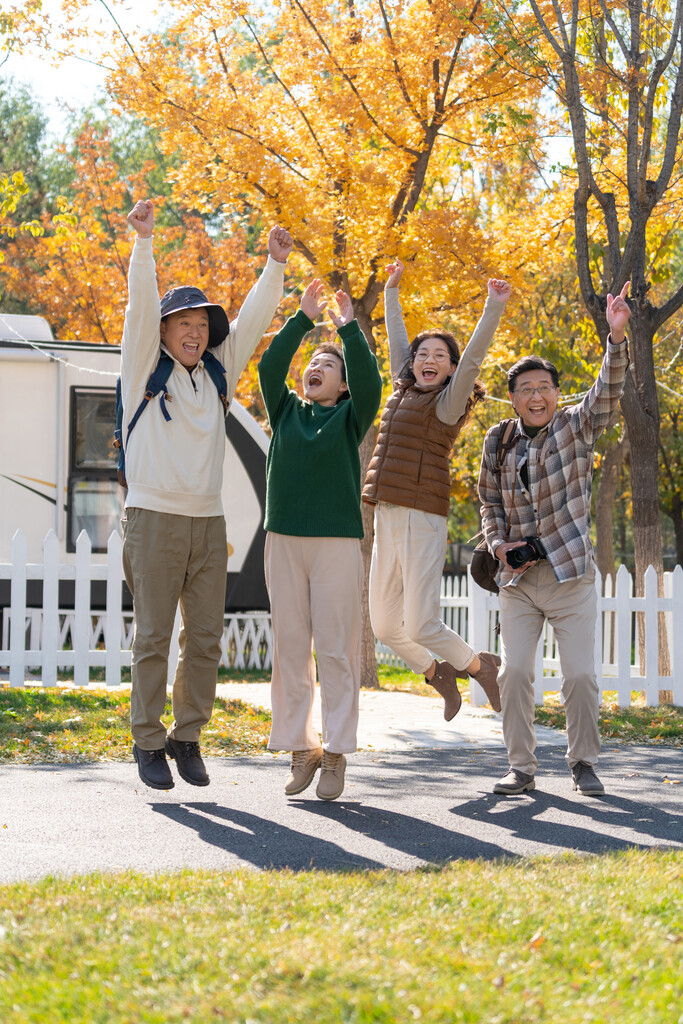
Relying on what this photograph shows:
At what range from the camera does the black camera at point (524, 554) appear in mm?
4898

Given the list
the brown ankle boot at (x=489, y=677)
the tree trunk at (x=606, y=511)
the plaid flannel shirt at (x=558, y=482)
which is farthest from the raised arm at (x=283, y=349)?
the tree trunk at (x=606, y=511)

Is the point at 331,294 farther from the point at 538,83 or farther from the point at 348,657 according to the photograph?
the point at 348,657

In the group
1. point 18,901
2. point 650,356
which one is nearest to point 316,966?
point 18,901

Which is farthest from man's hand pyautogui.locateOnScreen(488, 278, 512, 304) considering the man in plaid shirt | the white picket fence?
the white picket fence

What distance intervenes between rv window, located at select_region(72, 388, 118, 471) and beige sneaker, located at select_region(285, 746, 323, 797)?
6788 mm

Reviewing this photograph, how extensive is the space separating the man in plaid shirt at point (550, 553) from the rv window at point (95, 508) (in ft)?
21.8

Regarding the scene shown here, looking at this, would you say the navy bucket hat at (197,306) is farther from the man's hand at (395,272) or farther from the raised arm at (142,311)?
the man's hand at (395,272)

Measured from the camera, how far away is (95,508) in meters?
11.0

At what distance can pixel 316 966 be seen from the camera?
2.31 metres

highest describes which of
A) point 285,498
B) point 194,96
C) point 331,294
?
point 194,96

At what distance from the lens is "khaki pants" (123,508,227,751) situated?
4.40 meters

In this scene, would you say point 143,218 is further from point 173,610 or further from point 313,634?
point 313,634

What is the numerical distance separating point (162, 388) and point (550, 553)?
1866mm

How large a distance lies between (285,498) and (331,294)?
18.3 ft
